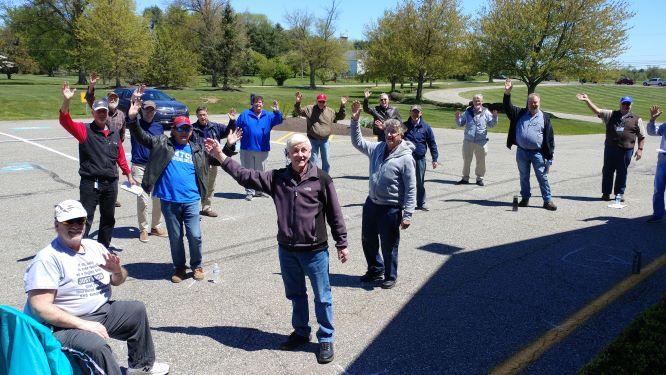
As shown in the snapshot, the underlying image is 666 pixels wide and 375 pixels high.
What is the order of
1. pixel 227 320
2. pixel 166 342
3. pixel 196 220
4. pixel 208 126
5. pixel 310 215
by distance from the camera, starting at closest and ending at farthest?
pixel 310 215 → pixel 166 342 → pixel 227 320 → pixel 196 220 → pixel 208 126

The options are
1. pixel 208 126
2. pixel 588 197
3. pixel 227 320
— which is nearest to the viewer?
pixel 227 320

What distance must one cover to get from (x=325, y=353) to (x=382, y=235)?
1786 millimetres

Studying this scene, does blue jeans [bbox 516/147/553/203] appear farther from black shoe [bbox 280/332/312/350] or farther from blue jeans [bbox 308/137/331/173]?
black shoe [bbox 280/332/312/350]

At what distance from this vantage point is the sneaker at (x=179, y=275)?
609 centimetres

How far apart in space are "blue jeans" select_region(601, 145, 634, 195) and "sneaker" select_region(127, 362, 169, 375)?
937cm

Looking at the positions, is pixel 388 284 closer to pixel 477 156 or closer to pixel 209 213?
pixel 209 213

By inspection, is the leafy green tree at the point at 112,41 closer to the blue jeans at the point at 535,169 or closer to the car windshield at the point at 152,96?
the car windshield at the point at 152,96

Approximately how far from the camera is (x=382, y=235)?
5906 mm

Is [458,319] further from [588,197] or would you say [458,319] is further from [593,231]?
[588,197]

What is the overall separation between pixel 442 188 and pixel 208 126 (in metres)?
5.71

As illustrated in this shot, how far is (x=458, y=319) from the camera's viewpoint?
5.22 m

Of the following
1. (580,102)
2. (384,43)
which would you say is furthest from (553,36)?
(580,102)

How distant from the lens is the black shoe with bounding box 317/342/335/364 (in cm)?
444

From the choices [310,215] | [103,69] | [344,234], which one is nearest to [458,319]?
[344,234]
